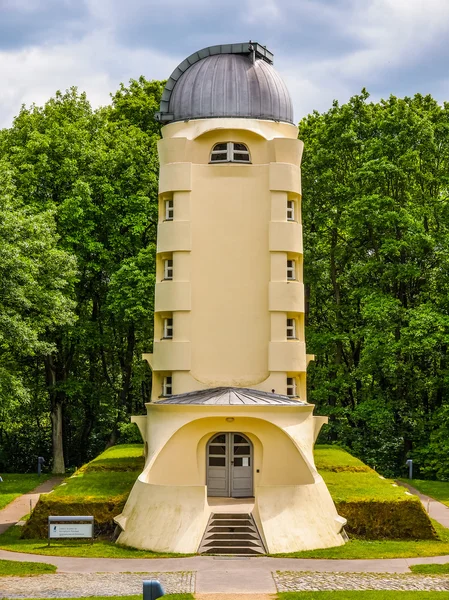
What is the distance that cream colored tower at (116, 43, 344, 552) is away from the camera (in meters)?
32.7

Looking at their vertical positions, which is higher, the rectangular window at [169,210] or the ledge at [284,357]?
the rectangular window at [169,210]

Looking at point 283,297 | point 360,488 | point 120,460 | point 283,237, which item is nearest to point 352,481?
point 360,488

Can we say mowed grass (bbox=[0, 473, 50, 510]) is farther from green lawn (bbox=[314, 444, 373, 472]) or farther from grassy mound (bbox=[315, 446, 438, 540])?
grassy mound (bbox=[315, 446, 438, 540])

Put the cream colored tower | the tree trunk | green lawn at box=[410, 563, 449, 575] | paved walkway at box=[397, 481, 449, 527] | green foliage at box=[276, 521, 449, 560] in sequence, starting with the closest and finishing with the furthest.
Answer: green lawn at box=[410, 563, 449, 575] → green foliage at box=[276, 521, 449, 560] → the cream colored tower → paved walkway at box=[397, 481, 449, 527] → the tree trunk

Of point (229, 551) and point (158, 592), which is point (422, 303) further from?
point (158, 592)

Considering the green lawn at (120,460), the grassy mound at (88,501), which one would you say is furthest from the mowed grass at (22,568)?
the green lawn at (120,460)

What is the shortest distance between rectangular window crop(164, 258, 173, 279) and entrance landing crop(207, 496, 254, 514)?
28.5ft

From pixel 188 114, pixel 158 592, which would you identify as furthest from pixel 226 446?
pixel 158 592

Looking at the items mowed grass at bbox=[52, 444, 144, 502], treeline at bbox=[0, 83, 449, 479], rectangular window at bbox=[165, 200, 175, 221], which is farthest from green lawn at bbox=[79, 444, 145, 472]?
rectangular window at bbox=[165, 200, 175, 221]

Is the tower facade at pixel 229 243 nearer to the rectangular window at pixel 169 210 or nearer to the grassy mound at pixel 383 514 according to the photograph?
the rectangular window at pixel 169 210

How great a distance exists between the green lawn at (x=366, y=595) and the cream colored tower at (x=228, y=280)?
8.93 metres

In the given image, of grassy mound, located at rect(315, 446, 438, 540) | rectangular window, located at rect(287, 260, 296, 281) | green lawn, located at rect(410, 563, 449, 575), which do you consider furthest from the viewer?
rectangular window, located at rect(287, 260, 296, 281)

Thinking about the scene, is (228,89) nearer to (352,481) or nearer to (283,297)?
(283,297)

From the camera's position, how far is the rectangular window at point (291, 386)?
35.5 meters
